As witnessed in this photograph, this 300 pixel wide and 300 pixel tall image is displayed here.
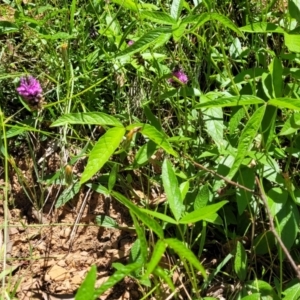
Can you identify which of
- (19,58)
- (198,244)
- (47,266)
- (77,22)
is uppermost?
(77,22)

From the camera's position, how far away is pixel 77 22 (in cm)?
188

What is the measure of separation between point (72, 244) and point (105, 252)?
9 centimetres

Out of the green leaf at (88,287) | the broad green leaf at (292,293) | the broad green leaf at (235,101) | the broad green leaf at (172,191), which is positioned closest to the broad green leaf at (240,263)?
the broad green leaf at (292,293)

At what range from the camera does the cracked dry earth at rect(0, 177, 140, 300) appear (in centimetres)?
144

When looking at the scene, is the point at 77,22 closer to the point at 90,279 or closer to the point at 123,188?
the point at 123,188

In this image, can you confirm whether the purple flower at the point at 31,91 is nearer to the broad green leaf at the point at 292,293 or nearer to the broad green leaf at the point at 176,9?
the broad green leaf at the point at 176,9

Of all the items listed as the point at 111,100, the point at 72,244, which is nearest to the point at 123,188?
the point at 72,244

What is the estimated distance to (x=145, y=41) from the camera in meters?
1.18

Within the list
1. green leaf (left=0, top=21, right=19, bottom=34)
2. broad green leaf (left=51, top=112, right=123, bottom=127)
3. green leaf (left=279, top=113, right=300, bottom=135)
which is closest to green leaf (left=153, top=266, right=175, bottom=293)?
broad green leaf (left=51, top=112, right=123, bottom=127)

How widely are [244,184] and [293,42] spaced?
1.08ft

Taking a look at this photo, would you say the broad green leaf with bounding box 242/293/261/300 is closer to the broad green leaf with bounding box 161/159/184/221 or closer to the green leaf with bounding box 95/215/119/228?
the broad green leaf with bounding box 161/159/184/221

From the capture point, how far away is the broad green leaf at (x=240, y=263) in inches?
51.6

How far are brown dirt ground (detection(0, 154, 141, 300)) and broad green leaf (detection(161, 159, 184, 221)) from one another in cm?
34

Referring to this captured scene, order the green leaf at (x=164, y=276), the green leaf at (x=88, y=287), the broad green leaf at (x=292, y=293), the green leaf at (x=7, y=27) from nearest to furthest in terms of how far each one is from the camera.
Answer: the green leaf at (x=88, y=287) → the green leaf at (x=164, y=276) → the broad green leaf at (x=292, y=293) → the green leaf at (x=7, y=27)
